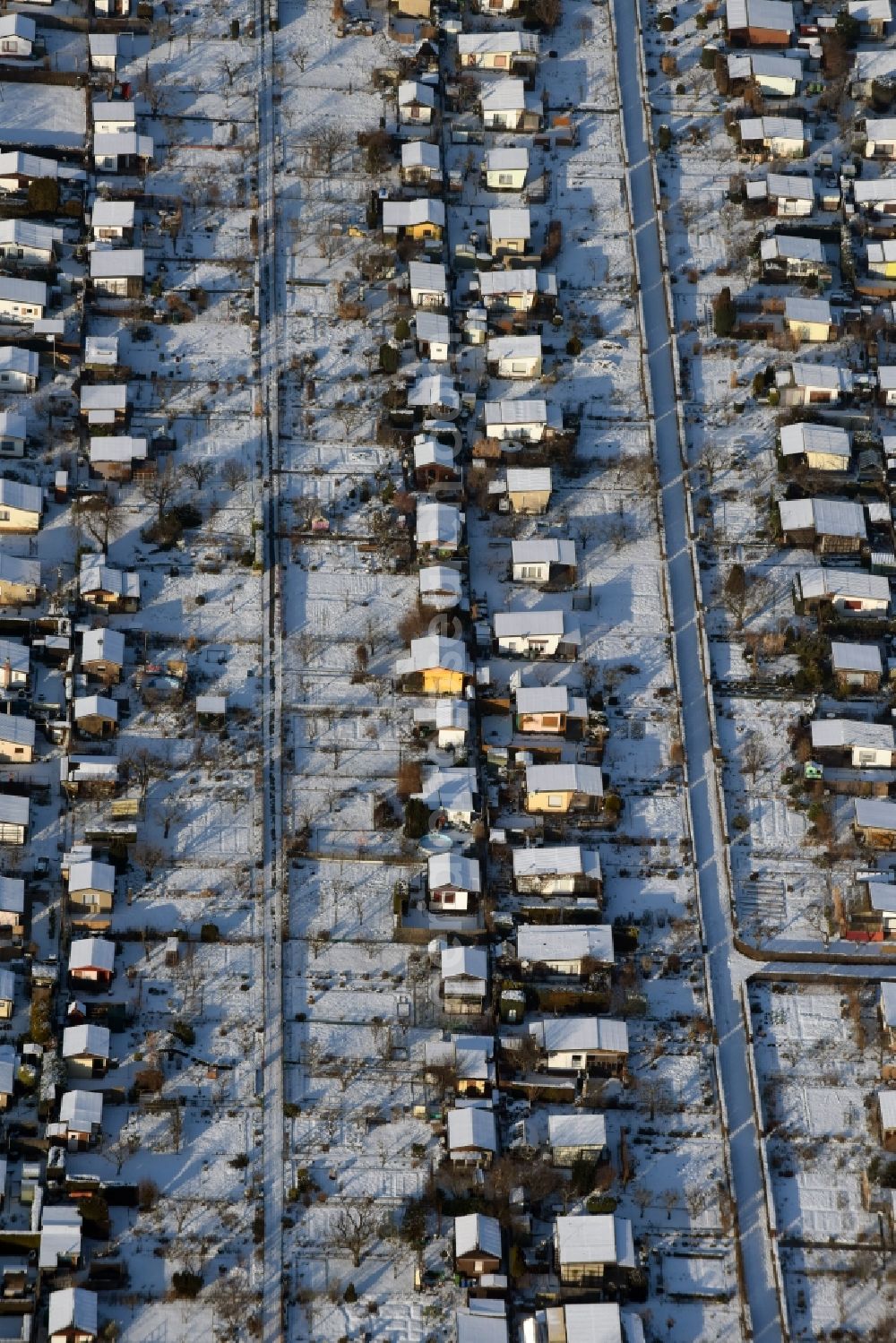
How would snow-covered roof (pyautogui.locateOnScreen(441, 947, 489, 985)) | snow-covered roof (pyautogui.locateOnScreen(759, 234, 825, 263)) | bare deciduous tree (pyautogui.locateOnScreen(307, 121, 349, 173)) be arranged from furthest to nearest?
bare deciduous tree (pyautogui.locateOnScreen(307, 121, 349, 173)) < snow-covered roof (pyautogui.locateOnScreen(759, 234, 825, 263)) < snow-covered roof (pyautogui.locateOnScreen(441, 947, 489, 985))

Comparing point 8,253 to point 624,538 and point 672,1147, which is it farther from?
point 672,1147

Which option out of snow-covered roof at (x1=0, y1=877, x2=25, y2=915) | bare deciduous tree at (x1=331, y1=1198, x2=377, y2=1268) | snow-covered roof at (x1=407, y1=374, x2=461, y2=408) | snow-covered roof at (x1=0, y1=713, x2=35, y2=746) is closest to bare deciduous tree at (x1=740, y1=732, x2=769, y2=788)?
snow-covered roof at (x1=407, y1=374, x2=461, y2=408)

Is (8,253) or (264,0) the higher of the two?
(264,0)

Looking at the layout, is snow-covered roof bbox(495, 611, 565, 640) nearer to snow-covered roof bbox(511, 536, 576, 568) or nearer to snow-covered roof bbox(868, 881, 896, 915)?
snow-covered roof bbox(511, 536, 576, 568)

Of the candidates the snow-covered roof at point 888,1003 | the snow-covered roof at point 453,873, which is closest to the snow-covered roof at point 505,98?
the snow-covered roof at point 453,873

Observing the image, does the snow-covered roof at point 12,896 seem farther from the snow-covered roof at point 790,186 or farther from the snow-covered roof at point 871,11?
the snow-covered roof at point 871,11

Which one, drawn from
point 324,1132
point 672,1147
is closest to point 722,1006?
point 672,1147

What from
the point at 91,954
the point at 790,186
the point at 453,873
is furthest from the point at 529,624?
the point at 790,186

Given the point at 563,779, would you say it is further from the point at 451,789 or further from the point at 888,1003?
the point at 888,1003
